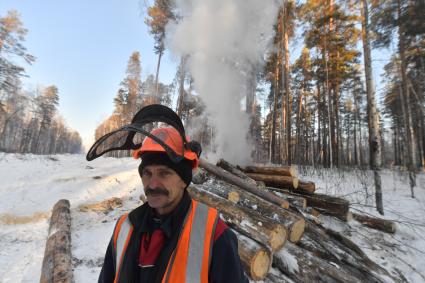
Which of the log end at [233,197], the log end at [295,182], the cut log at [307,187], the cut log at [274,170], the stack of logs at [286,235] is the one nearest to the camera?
the stack of logs at [286,235]

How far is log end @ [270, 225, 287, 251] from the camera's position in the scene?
138 inches

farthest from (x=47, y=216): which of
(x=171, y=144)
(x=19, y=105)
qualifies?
(x=19, y=105)

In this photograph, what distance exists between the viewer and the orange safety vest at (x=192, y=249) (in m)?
1.22

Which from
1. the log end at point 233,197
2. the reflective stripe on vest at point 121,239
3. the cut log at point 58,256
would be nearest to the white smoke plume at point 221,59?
the log end at point 233,197

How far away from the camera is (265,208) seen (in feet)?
14.2

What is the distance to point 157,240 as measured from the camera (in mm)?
1361

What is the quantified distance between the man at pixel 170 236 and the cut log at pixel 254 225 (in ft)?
7.50

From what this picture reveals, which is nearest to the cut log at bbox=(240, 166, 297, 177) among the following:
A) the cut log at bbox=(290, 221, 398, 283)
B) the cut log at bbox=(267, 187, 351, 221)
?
the cut log at bbox=(267, 187, 351, 221)

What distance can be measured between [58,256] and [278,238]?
3234mm

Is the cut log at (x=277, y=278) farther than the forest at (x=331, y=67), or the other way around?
the forest at (x=331, y=67)

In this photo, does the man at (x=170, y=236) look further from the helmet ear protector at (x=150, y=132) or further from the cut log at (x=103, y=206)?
the cut log at (x=103, y=206)

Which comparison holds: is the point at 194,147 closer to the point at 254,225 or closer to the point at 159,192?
the point at 159,192

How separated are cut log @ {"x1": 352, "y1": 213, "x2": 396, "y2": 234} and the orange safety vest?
5.84 meters

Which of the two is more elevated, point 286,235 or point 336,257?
point 286,235
